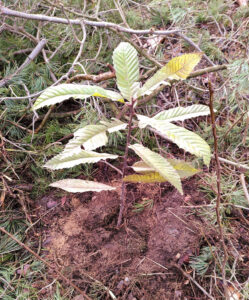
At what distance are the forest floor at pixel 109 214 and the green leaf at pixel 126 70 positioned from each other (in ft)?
1.62

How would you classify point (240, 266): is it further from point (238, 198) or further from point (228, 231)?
point (238, 198)

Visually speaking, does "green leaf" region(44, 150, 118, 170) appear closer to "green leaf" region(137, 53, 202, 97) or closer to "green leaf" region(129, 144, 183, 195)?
"green leaf" region(129, 144, 183, 195)

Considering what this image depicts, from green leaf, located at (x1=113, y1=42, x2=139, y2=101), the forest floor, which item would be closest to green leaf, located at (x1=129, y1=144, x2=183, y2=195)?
green leaf, located at (x1=113, y1=42, x2=139, y2=101)

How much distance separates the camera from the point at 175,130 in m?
0.83

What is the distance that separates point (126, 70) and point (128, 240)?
69 centimetres

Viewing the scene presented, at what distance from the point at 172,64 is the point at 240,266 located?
2.81 ft

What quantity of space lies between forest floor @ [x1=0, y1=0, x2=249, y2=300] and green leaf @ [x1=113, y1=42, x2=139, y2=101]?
1.62ft

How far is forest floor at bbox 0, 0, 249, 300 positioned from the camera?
109 centimetres

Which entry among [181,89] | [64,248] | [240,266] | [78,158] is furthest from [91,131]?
[181,89]

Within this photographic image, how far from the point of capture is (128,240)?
1156 mm

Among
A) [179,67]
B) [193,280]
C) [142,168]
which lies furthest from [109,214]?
[179,67]

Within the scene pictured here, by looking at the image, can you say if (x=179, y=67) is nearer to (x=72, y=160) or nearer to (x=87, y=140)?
(x=87, y=140)

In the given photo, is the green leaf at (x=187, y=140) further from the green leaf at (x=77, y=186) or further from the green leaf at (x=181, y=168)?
the green leaf at (x=77, y=186)

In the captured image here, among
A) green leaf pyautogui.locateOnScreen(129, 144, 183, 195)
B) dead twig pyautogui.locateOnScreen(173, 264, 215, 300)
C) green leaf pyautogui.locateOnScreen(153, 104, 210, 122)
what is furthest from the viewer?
dead twig pyautogui.locateOnScreen(173, 264, 215, 300)
